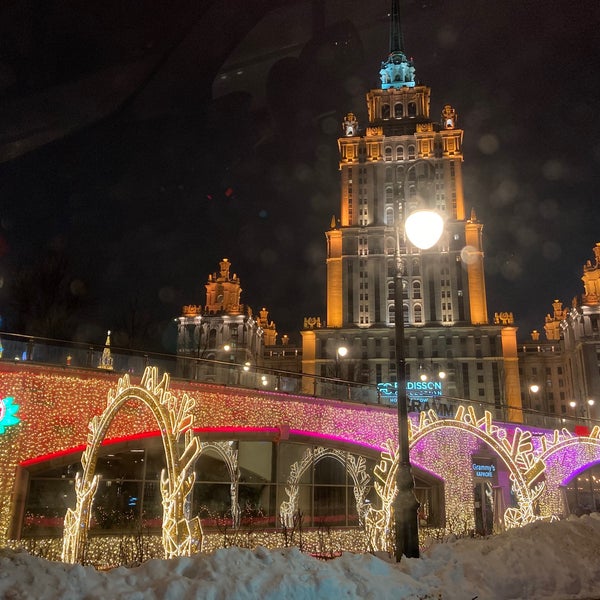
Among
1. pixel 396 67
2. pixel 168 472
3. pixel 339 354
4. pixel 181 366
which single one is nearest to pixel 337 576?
pixel 168 472

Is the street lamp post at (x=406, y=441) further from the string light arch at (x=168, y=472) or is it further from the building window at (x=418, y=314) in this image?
the building window at (x=418, y=314)

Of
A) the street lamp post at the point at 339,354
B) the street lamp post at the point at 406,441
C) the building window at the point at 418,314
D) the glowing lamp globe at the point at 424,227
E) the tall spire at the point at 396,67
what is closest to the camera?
the street lamp post at the point at 406,441

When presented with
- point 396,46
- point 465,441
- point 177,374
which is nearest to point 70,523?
point 177,374

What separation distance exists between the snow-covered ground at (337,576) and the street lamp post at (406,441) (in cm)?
46

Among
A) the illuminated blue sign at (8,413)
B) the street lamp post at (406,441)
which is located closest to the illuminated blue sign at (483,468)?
the street lamp post at (406,441)

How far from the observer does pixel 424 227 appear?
11227 millimetres

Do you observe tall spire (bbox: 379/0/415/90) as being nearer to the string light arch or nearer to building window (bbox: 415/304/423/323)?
building window (bbox: 415/304/423/323)

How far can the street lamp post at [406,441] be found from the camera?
10.0 m

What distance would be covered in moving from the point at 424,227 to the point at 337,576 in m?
6.56

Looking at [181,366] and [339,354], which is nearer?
[181,366]

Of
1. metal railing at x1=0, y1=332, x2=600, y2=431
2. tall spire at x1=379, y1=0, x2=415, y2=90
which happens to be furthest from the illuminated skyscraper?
metal railing at x1=0, y1=332, x2=600, y2=431

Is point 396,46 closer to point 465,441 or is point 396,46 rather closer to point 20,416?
point 465,441

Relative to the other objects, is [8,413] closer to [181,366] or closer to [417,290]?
[181,366]

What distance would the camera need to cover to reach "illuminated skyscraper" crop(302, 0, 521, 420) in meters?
93.6
